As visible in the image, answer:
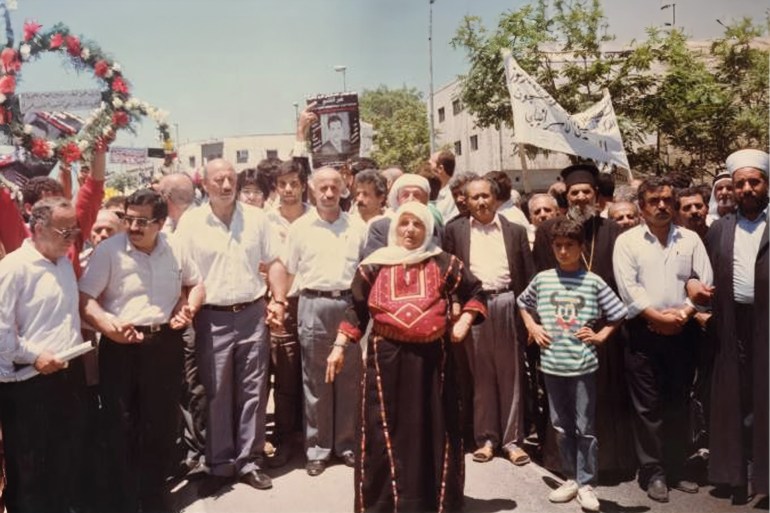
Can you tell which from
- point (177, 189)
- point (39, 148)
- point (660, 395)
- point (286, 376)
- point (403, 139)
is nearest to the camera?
point (660, 395)

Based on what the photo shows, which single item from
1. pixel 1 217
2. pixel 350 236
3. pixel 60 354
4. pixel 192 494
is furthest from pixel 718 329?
pixel 1 217

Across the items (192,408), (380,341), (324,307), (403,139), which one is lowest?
(192,408)

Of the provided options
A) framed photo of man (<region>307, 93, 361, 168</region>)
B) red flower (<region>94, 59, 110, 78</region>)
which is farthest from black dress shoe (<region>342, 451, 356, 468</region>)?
framed photo of man (<region>307, 93, 361, 168</region>)

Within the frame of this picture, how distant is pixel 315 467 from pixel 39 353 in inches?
84.9

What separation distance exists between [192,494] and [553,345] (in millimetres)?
2608

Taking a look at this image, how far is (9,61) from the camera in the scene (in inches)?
187

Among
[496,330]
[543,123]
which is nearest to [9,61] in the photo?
[496,330]

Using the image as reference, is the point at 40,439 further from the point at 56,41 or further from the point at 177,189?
the point at 56,41

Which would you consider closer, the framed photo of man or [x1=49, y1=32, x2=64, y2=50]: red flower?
[x1=49, y1=32, x2=64, y2=50]: red flower

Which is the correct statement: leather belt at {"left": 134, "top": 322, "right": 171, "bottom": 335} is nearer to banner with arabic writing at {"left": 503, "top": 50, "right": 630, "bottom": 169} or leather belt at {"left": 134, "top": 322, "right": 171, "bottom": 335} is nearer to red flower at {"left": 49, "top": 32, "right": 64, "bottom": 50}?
red flower at {"left": 49, "top": 32, "right": 64, "bottom": 50}

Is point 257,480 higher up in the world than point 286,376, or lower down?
lower down

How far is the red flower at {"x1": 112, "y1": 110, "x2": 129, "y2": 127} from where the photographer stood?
4.88 metres

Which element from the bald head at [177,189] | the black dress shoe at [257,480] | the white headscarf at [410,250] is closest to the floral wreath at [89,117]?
the bald head at [177,189]

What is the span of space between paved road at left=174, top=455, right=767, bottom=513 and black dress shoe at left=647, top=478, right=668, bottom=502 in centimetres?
5
